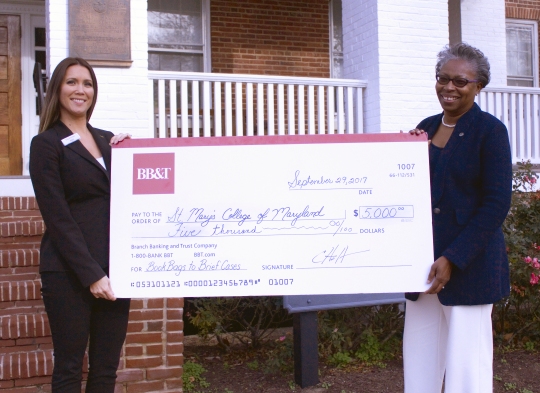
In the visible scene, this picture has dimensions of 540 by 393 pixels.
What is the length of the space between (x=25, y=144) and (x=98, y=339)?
6367mm

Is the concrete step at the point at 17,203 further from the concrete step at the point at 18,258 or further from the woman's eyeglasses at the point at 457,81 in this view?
the woman's eyeglasses at the point at 457,81

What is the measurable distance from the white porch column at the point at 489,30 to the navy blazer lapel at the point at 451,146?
23.0 ft

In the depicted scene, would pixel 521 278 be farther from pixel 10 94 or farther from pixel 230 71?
pixel 10 94

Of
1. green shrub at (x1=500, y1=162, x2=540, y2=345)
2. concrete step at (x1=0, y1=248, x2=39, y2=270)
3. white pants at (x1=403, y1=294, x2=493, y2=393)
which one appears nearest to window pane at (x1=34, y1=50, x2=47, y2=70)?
concrete step at (x1=0, y1=248, x2=39, y2=270)

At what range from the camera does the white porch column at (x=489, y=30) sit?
909 cm

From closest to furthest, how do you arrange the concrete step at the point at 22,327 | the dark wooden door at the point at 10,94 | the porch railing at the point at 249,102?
the concrete step at the point at 22,327, the porch railing at the point at 249,102, the dark wooden door at the point at 10,94

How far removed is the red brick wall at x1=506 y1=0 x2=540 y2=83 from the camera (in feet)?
32.3

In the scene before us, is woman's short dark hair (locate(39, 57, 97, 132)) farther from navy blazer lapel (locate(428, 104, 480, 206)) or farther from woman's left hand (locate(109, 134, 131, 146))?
navy blazer lapel (locate(428, 104, 480, 206))

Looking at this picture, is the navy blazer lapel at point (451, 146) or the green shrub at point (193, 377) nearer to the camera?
the navy blazer lapel at point (451, 146)

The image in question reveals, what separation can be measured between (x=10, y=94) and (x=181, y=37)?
98.8 inches

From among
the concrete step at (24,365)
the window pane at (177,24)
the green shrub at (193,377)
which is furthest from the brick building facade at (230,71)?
the green shrub at (193,377)

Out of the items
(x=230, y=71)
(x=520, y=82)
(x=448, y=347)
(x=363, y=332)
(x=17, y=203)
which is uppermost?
(x=520, y=82)

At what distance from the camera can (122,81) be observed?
564 cm

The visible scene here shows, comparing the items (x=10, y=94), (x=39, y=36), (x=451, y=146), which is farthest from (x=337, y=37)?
(x=451, y=146)
